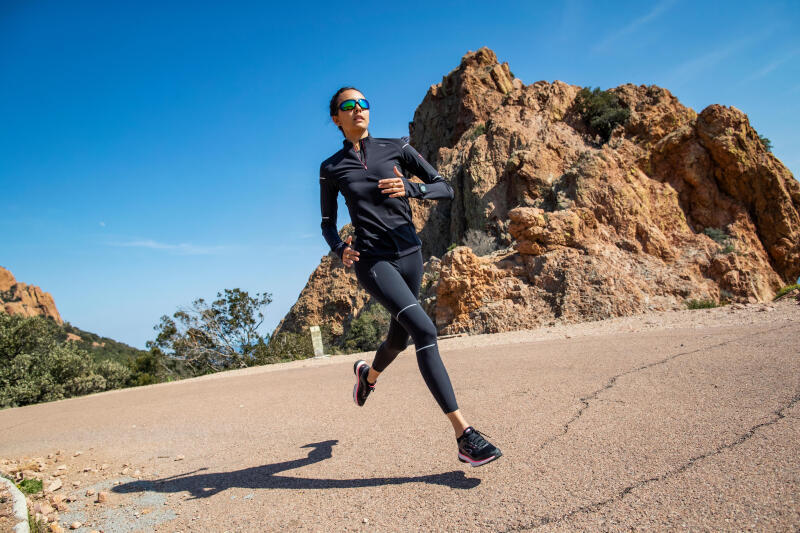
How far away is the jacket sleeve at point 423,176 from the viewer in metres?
3.13

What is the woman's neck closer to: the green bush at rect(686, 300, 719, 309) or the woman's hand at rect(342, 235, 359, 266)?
the woman's hand at rect(342, 235, 359, 266)

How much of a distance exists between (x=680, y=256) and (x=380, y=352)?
12708 mm

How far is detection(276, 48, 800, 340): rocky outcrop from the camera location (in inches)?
451

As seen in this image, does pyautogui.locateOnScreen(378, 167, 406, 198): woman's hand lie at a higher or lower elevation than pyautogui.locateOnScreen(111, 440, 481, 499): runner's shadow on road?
higher

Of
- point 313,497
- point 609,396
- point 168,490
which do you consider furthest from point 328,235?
point 609,396

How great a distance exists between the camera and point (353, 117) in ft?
10.1

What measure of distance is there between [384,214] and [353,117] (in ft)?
2.25

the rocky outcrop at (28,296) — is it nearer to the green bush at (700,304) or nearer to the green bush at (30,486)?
the green bush at (30,486)

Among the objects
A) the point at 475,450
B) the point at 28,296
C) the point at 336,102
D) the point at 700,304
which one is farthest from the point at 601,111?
the point at 28,296

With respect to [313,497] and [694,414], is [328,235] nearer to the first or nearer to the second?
[313,497]

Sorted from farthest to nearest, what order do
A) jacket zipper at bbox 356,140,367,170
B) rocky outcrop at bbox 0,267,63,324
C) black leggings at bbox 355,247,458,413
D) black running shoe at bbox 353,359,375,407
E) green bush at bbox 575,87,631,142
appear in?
rocky outcrop at bbox 0,267,63,324
green bush at bbox 575,87,631,142
black running shoe at bbox 353,359,375,407
jacket zipper at bbox 356,140,367,170
black leggings at bbox 355,247,458,413

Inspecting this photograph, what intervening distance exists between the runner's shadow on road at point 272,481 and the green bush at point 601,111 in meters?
18.8

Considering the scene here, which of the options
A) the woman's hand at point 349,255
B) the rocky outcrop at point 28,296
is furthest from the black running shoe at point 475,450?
the rocky outcrop at point 28,296

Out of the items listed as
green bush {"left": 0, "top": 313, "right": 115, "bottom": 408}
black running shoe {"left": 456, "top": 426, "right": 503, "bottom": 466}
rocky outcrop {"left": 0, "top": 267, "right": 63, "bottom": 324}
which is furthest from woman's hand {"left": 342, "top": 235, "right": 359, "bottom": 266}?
rocky outcrop {"left": 0, "top": 267, "right": 63, "bottom": 324}
